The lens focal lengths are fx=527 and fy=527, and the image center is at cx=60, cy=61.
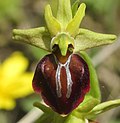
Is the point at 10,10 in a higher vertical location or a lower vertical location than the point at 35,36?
lower

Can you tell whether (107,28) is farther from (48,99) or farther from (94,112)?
(48,99)

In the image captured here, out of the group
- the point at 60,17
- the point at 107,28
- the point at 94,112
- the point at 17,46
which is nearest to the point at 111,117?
the point at 107,28

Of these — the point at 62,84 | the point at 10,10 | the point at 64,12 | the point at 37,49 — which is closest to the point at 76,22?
the point at 64,12

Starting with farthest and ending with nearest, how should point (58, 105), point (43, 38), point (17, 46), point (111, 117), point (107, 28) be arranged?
point (17, 46), point (107, 28), point (111, 117), point (43, 38), point (58, 105)

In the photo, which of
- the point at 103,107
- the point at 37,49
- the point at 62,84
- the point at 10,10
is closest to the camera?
the point at 62,84

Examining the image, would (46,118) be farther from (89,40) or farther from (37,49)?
(37,49)

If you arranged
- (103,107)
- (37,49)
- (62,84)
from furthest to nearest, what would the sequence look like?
1. (37,49)
2. (103,107)
3. (62,84)

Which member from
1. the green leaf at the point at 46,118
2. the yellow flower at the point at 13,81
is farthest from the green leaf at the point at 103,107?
the yellow flower at the point at 13,81
